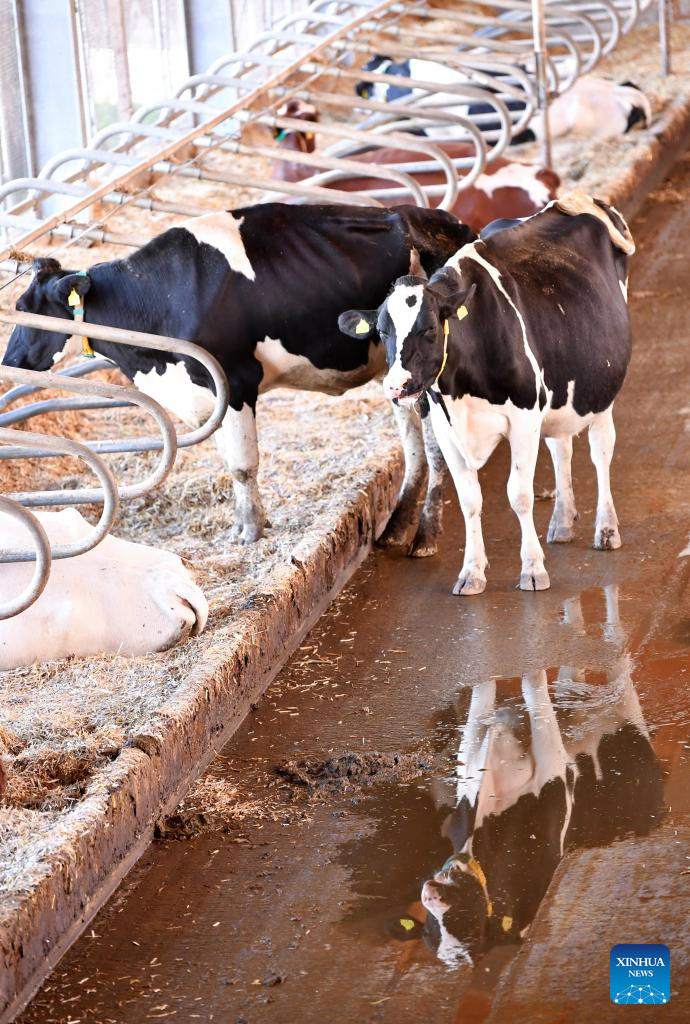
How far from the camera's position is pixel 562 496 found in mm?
6109

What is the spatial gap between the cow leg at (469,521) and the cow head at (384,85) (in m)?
7.69

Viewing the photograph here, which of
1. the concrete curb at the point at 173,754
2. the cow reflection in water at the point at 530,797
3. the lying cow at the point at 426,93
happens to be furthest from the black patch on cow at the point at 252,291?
the lying cow at the point at 426,93

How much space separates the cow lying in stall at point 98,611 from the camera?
484 centimetres

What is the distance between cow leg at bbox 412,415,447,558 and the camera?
614 cm

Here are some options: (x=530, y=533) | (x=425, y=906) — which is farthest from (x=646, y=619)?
(x=425, y=906)

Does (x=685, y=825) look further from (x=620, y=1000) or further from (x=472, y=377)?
(x=472, y=377)

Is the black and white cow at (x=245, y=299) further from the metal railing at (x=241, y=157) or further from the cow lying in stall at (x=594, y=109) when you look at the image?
the cow lying in stall at (x=594, y=109)

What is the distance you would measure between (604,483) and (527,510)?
526 mm

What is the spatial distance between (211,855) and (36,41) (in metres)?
7.40

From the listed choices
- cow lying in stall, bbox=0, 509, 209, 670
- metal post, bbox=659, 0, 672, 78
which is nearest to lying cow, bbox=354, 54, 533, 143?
metal post, bbox=659, 0, 672, 78

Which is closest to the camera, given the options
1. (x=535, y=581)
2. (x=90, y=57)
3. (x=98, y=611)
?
(x=98, y=611)

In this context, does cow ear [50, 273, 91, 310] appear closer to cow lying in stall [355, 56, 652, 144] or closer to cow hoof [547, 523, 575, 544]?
cow hoof [547, 523, 575, 544]

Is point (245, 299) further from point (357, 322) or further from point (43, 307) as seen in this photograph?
point (43, 307)

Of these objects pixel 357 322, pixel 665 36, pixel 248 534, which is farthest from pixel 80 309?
pixel 665 36
